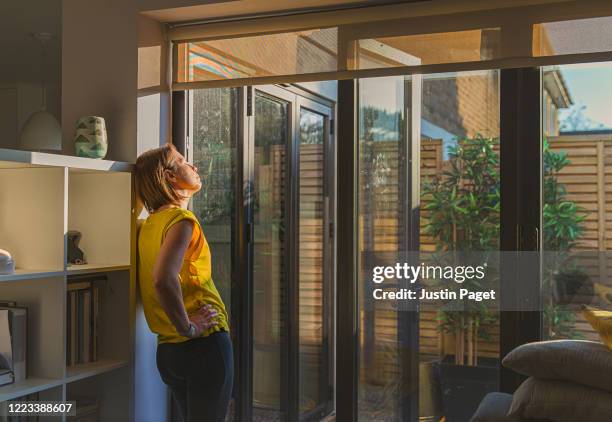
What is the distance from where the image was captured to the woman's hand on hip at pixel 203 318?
2682mm

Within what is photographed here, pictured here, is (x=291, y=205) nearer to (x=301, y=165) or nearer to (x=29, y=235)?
(x=301, y=165)

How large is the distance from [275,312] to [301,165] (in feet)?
2.79

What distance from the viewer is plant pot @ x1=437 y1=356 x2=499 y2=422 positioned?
2.98 metres

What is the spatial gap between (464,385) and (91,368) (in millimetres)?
1559

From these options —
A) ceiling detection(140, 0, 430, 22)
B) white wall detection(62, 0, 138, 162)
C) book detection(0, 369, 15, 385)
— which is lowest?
book detection(0, 369, 15, 385)

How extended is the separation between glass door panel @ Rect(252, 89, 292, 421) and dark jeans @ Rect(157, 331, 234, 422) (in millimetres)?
1001

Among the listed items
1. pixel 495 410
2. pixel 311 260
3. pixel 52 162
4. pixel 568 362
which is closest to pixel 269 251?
pixel 311 260

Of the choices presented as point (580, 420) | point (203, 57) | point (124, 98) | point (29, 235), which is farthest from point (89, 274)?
point (580, 420)

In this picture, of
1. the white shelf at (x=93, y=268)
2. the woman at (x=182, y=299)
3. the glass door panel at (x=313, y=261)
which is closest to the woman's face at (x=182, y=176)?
the woman at (x=182, y=299)

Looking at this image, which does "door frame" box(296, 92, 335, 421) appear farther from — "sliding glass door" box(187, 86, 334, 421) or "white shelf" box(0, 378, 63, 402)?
"white shelf" box(0, 378, 63, 402)

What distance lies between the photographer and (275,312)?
13.0ft

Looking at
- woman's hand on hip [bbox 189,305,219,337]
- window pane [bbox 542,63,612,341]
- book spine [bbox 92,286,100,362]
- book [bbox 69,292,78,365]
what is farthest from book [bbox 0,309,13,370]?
window pane [bbox 542,63,612,341]

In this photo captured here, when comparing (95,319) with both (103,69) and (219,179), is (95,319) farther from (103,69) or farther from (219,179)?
(103,69)

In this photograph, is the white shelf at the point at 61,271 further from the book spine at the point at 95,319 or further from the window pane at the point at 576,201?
the window pane at the point at 576,201
